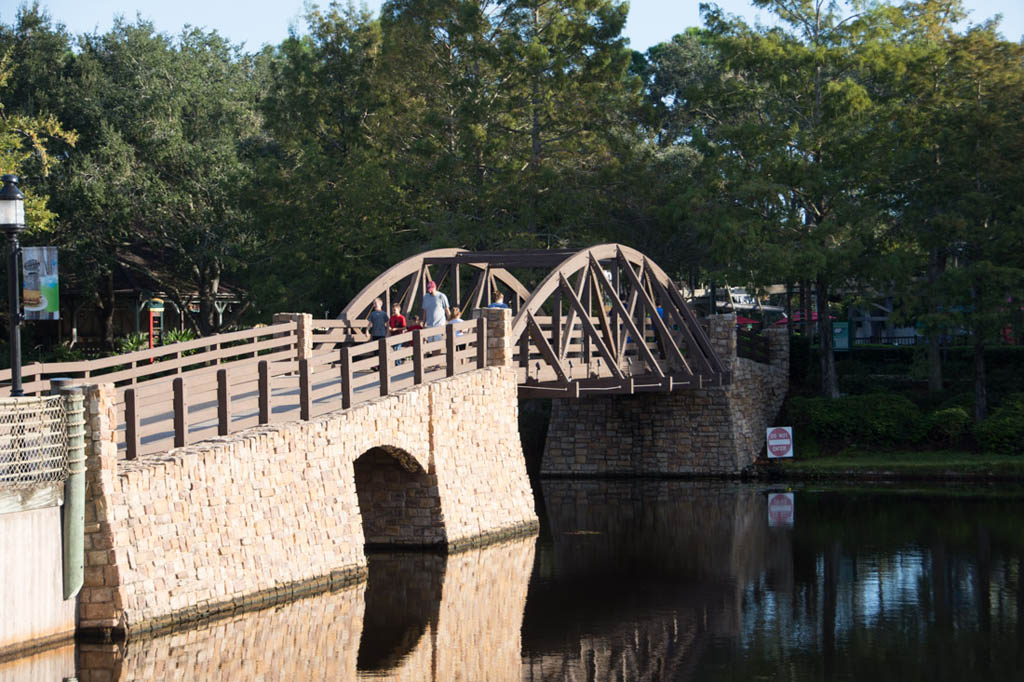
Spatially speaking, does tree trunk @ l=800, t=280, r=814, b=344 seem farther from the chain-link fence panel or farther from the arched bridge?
the chain-link fence panel

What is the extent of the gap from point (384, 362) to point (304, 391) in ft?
7.57

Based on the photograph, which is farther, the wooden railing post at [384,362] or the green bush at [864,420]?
the green bush at [864,420]

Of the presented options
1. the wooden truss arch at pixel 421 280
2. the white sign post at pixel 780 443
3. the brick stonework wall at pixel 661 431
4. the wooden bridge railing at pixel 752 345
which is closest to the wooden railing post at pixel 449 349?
the wooden truss arch at pixel 421 280

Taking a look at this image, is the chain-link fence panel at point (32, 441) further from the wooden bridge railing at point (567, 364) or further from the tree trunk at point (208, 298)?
the tree trunk at point (208, 298)

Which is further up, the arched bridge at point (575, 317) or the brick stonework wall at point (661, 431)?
the arched bridge at point (575, 317)

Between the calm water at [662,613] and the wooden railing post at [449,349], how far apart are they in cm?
320

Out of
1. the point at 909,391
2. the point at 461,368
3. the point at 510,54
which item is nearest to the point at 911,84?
the point at 909,391

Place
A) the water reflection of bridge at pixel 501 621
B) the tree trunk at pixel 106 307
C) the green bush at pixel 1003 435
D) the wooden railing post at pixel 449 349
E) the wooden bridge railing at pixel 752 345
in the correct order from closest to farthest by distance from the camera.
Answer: the water reflection of bridge at pixel 501 621
the wooden railing post at pixel 449 349
the green bush at pixel 1003 435
the wooden bridge railing at pixel 752 345
the tree trunk at pixel 106 307

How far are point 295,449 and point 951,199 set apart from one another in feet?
85.8

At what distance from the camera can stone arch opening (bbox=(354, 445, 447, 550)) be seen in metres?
23.2

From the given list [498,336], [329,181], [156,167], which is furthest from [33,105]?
[498,336]

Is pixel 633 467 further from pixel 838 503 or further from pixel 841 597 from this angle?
pixel 841 597

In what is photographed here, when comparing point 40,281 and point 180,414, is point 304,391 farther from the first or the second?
point 40,281

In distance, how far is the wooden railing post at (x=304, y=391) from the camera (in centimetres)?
1956
